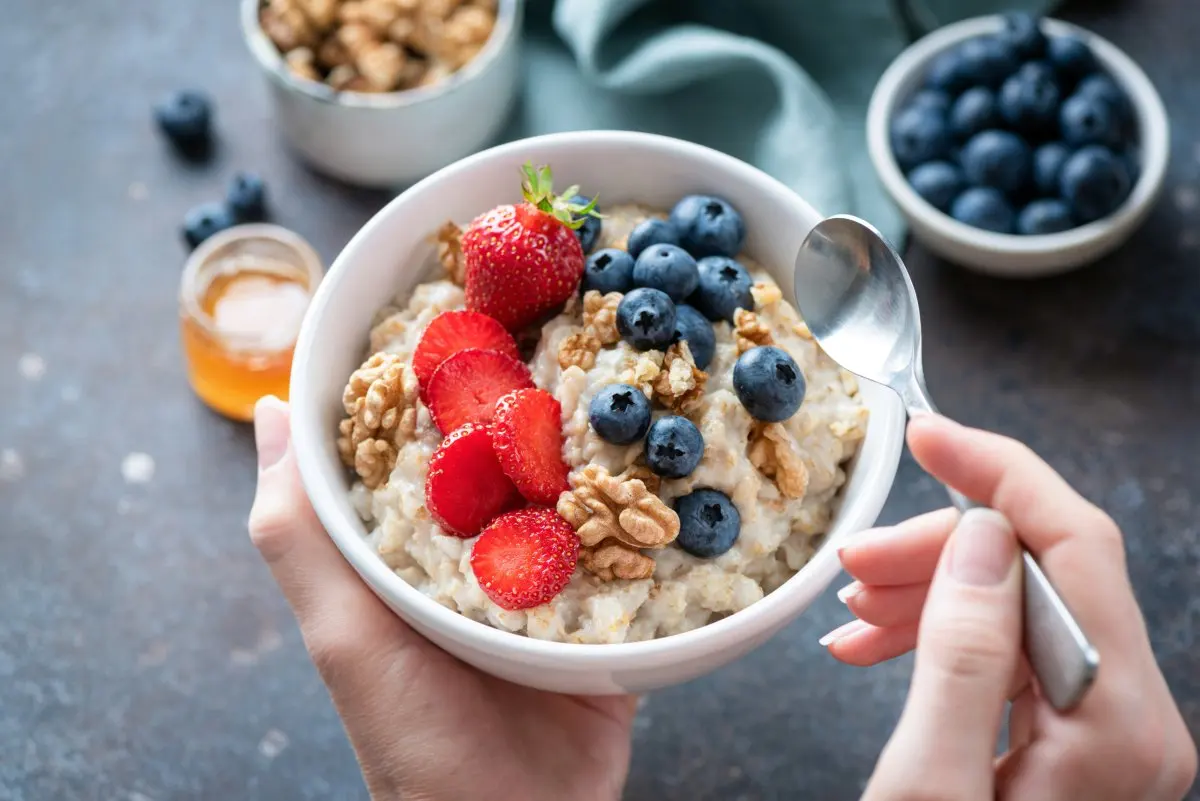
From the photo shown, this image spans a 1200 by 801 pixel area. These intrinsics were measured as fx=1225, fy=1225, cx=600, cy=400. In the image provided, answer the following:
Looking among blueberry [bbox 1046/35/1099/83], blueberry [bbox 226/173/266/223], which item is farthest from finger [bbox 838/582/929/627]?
blueberry [bbox 226/173/266/223]

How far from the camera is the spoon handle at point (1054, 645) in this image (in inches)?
39.0

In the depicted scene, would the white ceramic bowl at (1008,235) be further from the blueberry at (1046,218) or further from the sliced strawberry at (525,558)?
the sliced strawberry at (525,558)

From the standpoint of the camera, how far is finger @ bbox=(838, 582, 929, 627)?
4.28 ft

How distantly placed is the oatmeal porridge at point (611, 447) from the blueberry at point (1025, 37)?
37.7 inches

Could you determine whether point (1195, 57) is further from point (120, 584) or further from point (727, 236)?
point (120, 584)

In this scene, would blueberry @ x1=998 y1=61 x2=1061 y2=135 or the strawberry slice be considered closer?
the strawberry slice

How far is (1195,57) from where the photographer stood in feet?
7.45

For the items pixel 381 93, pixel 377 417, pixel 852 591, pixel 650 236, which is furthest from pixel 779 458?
pixel 381 93

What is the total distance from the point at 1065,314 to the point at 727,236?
0.93m

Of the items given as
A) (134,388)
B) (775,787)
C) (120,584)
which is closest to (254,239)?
(134,388)

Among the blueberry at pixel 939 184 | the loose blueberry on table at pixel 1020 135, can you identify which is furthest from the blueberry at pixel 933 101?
the blueberry at pixel 939 184

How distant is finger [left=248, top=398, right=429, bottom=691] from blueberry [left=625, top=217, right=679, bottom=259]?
0.48 metres

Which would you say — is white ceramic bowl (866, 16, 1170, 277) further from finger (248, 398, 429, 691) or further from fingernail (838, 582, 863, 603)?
finger (248, 398, 429, 691)

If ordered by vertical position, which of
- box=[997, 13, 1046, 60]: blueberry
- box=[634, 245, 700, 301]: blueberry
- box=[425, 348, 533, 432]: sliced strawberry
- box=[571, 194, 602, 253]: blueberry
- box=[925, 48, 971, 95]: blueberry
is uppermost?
box=[634, 245, 700, 301]: blueberry
